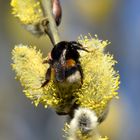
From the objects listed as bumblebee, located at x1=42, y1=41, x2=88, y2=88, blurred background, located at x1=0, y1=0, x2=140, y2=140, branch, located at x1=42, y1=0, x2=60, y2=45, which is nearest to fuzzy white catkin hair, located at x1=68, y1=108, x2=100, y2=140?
bumblebee, located at x1=42, y1=41, x2=88, y2=88

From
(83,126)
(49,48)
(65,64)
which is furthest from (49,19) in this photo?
(49,48)

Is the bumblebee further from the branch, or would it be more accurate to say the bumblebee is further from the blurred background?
the blurred background

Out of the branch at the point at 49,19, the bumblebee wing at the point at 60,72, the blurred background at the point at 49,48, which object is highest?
the blurred background at the point at 49,48

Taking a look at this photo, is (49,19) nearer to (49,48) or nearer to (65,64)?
(65,64)

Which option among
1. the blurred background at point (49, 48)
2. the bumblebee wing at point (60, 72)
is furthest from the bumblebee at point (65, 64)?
the blurred background at point (49, 48)

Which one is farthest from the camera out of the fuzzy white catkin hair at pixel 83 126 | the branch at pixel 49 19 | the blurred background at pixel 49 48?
the blurred background at pixel 49 48

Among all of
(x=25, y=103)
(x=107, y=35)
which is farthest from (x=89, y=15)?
(x=25, y=103)

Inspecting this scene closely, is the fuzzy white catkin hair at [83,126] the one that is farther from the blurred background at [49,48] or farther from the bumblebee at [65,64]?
the blurred background at [49,48]
